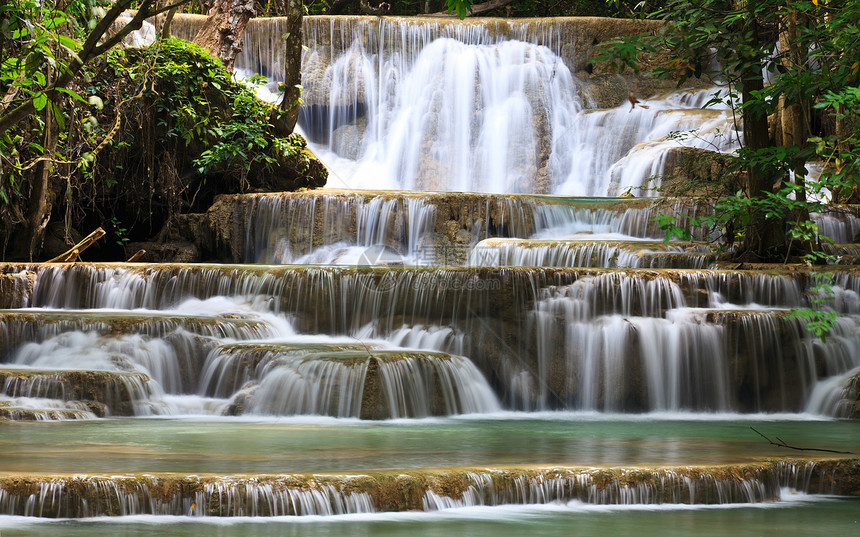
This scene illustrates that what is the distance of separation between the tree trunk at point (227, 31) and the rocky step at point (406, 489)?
11105 millimetres

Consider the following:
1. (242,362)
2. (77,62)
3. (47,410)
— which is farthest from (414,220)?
(77,62)

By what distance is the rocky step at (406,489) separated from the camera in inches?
162

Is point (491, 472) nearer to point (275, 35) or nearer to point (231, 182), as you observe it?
point (231, 182)

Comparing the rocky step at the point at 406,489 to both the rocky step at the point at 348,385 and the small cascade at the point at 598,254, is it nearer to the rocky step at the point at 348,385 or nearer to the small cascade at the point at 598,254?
the rocky step at the point at 348,385

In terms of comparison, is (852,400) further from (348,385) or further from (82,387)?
(82,387)

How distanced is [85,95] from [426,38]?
311 inches

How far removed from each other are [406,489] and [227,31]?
1160 cm

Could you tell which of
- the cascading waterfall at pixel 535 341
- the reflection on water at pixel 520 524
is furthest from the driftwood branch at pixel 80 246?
the reflection on water at pixel 520 524

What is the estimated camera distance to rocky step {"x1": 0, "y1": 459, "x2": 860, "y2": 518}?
162 inches

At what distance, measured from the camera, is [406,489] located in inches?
172

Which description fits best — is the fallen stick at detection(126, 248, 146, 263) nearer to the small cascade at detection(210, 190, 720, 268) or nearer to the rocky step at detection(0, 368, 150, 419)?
the small cascade at detection(210, 190, 720, 268)

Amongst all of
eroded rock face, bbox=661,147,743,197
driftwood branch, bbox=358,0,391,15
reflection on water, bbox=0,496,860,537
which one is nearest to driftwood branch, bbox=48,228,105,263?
eroded rock face, bbox=661,147,743,197

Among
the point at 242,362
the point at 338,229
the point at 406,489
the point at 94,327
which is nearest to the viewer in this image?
the point at 406,489

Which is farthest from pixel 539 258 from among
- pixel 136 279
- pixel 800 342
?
pixel 136 279
